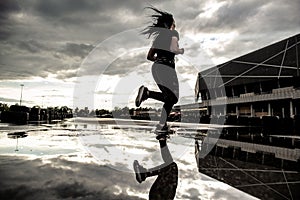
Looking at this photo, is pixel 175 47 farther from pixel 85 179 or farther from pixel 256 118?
pixel 256 118

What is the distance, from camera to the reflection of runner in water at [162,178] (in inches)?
70.6

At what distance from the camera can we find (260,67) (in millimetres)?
47656

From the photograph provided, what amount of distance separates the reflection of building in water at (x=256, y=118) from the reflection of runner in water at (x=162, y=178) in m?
0.39

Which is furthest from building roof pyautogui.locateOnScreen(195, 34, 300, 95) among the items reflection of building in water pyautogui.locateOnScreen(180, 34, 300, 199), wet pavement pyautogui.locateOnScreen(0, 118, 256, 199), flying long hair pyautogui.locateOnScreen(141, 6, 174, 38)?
wet pavement pyautogui.locateOnScreen(0, 118, 256, 199)

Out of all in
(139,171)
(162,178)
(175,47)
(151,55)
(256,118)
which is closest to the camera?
A: (162,178)

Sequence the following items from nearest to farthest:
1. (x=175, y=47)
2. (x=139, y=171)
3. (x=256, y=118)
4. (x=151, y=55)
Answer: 1. (x=139, y=171)
2. (x=175, y=47)
3. (x=151, y=55)
4. (x=256, y=118)

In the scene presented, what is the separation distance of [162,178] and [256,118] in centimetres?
1571

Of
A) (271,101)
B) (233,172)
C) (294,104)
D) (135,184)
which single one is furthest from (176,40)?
(271,101)

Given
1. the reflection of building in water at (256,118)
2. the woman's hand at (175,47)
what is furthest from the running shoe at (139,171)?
the woman's hand at (175,47)

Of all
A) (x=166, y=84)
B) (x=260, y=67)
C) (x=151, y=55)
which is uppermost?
(x=260, y=67)

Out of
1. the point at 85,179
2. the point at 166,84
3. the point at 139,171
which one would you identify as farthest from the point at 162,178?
the point at 166,84

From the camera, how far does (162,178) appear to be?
2.27 metres

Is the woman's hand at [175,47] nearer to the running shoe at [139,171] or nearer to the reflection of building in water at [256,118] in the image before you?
the reflection of building in water at [256,118]

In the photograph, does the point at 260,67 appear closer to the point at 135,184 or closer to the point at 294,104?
the point at 294,104
